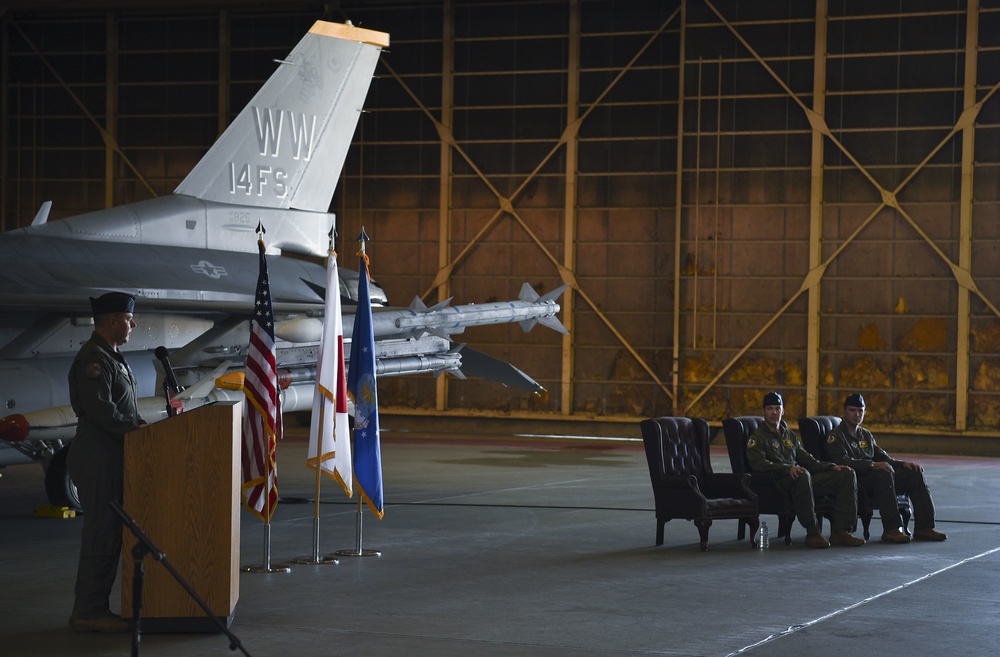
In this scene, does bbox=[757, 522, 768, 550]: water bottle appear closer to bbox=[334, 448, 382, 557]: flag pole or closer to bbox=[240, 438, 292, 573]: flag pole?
bbox=[334, 448, 382, 557]: flag pole

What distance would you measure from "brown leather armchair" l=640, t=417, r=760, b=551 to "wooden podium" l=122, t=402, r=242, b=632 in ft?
13.7

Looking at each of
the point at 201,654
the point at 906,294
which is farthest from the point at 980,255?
the point at 201,654

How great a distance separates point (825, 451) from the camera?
1059cm

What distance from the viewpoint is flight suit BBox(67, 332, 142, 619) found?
6.40 meters

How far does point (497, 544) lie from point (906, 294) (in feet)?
43.6

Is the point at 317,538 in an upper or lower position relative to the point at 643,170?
lower

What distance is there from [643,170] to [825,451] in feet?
40.7

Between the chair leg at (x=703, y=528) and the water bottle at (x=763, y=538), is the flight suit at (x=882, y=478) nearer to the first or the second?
the water bottle at (x=763, y=538)

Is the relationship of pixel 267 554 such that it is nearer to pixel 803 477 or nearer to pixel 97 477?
pixel 97 477

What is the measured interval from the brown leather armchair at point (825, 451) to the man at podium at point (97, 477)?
5.96m

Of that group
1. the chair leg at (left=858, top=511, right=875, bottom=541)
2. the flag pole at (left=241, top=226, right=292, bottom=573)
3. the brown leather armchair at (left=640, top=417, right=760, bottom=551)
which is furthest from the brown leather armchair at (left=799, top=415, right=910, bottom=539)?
the flag pole at (left=241, top=226, right=292, bottom=573)

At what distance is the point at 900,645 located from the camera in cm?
612

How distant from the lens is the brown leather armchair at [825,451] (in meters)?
10.2

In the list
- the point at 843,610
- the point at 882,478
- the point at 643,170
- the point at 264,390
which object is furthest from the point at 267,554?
the point at 643,170
